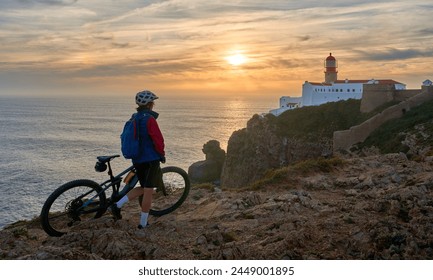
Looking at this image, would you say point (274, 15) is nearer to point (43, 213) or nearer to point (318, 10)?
point (318, 10)

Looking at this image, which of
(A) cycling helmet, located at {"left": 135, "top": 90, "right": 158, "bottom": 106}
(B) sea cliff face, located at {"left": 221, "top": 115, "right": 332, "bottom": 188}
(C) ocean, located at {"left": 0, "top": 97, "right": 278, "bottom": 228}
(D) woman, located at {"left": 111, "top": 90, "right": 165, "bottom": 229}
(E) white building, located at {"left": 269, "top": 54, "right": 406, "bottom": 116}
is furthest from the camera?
(E) white building, located at {"left": 269, "top": 54, "right": 406, "bottom": 116}

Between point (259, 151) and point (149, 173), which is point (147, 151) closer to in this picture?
point (149, 173)

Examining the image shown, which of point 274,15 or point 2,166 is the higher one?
point 274,15

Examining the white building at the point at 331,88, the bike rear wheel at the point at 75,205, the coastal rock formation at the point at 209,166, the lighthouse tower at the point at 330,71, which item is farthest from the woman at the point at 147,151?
the lighthouse tower at the point at 330,71

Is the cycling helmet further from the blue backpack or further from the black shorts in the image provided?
the black shorts

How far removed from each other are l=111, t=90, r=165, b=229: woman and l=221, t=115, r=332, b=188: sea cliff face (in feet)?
142

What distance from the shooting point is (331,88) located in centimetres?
6631

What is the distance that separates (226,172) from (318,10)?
4465cm

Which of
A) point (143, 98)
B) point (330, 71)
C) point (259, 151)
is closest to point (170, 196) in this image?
point (143, 98)

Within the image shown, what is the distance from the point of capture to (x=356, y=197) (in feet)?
23.7

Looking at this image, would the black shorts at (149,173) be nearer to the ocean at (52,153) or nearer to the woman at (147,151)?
the woman at (147,151)

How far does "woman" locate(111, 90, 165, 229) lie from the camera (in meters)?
5.55

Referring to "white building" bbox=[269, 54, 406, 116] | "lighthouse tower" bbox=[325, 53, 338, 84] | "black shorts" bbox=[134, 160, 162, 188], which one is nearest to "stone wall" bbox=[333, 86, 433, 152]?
Answer: "white building" bbox=[269, 54, 406, 116]
